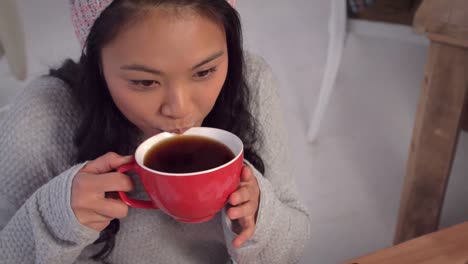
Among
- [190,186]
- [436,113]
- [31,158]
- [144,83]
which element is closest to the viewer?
[190,186]

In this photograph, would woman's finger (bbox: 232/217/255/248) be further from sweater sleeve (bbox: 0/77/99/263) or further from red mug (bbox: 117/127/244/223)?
sweater sleeve (bbox: 0/77/99/263)

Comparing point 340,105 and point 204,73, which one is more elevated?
point 204,73

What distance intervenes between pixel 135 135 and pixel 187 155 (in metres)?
0.25

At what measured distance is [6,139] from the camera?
831 mm

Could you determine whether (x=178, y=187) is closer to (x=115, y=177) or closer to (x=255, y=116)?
(x=115, y=177)

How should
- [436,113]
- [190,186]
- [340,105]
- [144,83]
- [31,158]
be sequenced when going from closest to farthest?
[190,186]
[144,83]
[31,158]
[436,113]
[340,105]

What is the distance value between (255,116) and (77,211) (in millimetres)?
426

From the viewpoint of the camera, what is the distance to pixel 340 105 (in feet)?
7.15

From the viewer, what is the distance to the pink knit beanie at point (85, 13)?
0.65m

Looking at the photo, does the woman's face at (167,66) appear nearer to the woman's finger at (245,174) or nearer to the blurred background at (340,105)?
the woman's finger at (245,174)

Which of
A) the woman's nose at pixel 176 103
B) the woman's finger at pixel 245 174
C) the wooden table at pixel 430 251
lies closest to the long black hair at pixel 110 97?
the woman's nose at pixel 176 103

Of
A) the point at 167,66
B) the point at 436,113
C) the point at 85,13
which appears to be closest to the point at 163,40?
the point at 167,66

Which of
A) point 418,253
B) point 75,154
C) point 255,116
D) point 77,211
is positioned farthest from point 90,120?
point 418,253

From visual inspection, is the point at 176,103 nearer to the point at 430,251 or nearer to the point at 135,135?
the point at 135,135
